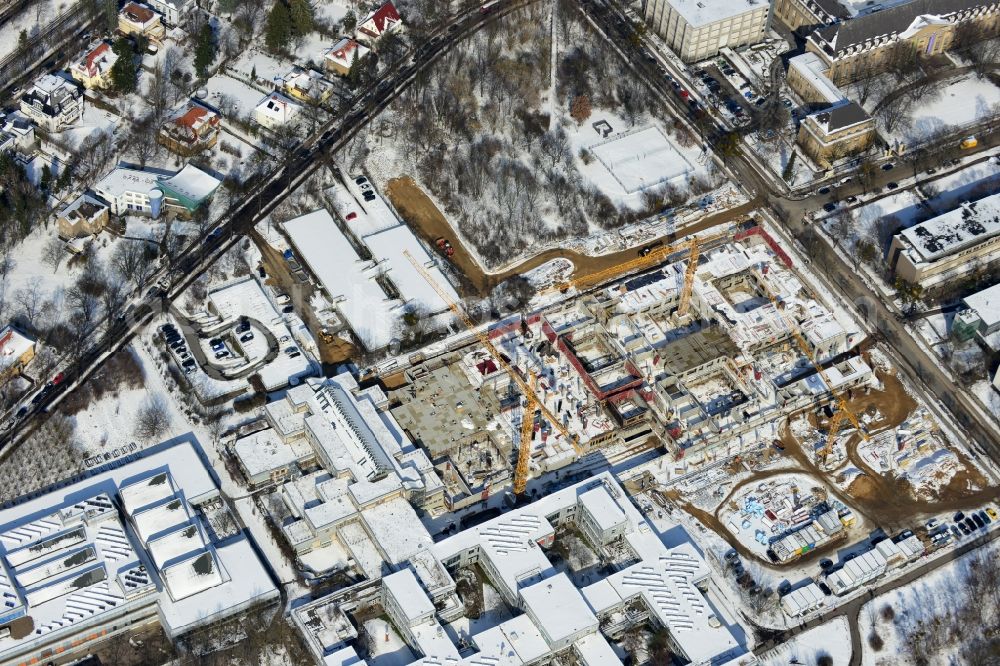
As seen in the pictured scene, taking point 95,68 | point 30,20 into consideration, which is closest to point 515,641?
point 95,68

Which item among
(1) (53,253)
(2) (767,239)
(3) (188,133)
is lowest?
(2) (767,239)

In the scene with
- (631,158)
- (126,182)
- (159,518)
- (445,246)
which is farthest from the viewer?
(631,158)

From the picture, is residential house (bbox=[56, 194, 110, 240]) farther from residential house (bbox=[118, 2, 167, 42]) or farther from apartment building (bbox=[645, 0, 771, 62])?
apartment building (bbox=[645, 0, 771, 62])

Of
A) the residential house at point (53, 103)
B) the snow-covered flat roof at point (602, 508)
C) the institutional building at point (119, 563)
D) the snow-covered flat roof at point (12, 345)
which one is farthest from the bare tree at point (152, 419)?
the residential house at point (53, 103)

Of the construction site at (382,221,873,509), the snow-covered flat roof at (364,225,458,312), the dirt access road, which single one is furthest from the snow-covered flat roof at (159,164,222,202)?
the construction site at (382,221,873,509)

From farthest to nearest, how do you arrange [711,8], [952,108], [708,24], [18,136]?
1. [711,8]
2. [708,24]
3. [952,108]
4. [18,136]

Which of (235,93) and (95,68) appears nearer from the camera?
(95,68)

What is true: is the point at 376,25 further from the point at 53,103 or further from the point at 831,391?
the point at 831,391
